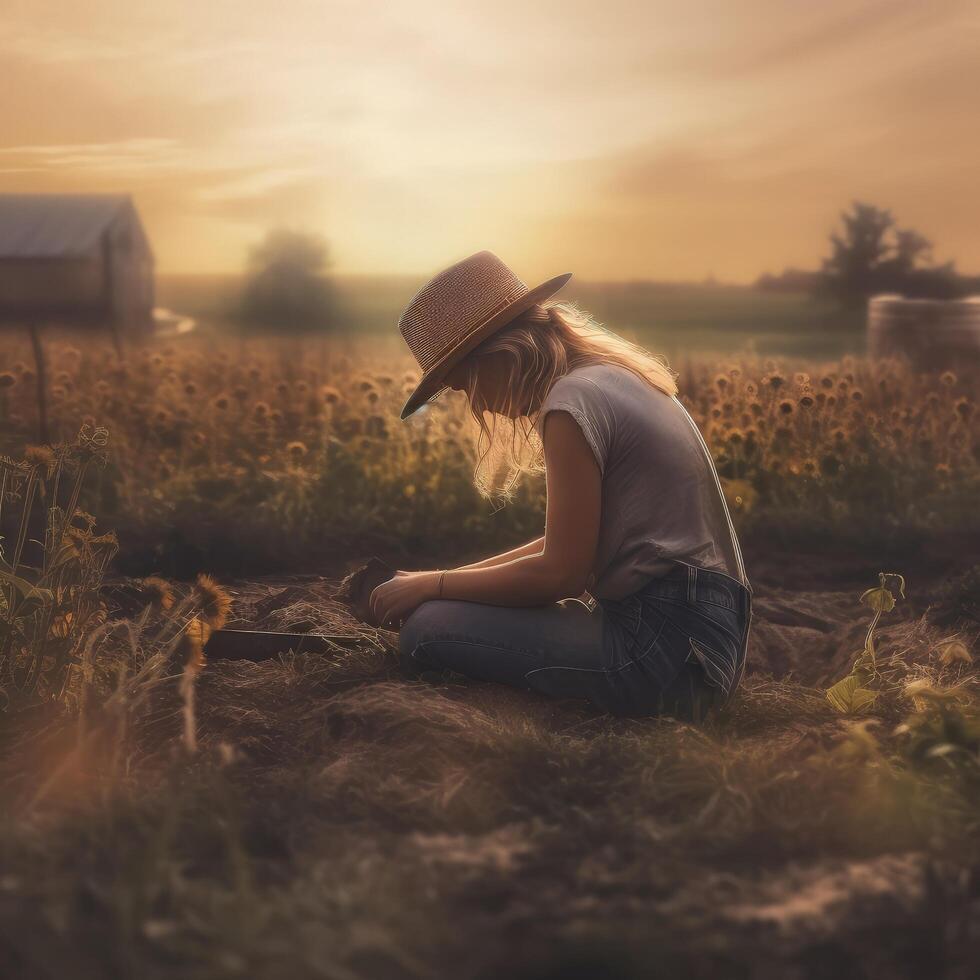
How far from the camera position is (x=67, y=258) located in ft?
22.8

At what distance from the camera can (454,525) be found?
517 centimetres

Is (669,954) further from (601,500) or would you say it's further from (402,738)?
(601,500)

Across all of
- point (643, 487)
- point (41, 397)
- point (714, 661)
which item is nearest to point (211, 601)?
point (643, 487)

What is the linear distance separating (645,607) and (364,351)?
5.53m

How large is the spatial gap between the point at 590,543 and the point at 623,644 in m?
0.28

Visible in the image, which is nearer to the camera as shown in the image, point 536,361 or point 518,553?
point 536,361

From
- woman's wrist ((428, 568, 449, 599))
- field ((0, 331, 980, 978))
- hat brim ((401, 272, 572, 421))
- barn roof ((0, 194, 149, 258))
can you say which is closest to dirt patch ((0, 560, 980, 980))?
field ((0, 331, 980, 978))

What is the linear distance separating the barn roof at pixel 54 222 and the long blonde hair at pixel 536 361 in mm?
4809

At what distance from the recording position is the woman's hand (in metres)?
3.00

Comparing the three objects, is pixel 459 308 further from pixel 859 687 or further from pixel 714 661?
pixel 859 687

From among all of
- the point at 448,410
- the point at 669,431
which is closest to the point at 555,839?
the point at 669,431

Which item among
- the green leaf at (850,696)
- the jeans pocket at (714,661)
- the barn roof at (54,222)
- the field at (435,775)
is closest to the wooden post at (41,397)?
the barn roof at (54,222)

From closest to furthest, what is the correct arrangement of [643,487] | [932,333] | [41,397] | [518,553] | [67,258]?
[643,487], [518,553], [41,397], [67,258], [932,333]

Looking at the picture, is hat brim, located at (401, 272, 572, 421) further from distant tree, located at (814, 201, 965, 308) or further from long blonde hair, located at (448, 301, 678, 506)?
distant tree, located at (814, 201, 965, 308)
